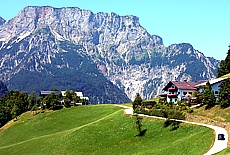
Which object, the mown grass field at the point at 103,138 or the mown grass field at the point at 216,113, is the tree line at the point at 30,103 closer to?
the mown grass field at the point at 103,138

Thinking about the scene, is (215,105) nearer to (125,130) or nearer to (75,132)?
(125,130)

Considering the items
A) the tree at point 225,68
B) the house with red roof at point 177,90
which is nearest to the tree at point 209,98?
the house with red roof at point 177,90

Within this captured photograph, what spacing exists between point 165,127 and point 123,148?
1044cm

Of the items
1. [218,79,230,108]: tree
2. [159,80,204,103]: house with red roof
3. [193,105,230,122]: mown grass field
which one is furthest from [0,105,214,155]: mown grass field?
[159,80,204,103]: house with red roof

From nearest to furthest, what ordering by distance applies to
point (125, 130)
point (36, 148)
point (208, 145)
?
point (208, 145) < point (125, 130) < point (36, 148)

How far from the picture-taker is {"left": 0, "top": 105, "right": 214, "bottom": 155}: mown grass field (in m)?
58.7

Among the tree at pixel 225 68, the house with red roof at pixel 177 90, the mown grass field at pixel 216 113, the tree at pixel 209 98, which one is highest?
the tree at pixel 225 68

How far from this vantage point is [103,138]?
8131 cm

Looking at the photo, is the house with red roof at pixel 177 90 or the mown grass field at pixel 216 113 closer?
the mown grass field at pixel 216 113

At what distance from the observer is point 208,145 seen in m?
52.8

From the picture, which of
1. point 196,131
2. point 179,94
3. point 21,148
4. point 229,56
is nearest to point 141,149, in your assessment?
point 196,131

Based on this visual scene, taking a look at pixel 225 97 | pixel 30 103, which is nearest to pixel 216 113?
pixel 225 97

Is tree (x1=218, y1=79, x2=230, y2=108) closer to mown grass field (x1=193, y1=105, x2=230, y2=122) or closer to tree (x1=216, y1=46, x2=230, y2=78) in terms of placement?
mown grass field (x1=193, y1=105, x2=230, y2=122)

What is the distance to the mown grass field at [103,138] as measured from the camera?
58719mm
